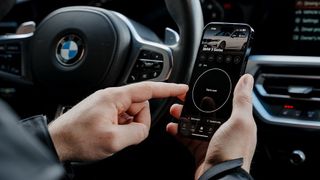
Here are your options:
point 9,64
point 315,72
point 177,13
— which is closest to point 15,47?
point 9,64

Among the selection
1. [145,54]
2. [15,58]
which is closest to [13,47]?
[15,58]

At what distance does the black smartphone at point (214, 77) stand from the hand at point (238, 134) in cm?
8

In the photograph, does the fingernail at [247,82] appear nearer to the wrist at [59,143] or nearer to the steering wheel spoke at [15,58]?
the wrist at [59,143]

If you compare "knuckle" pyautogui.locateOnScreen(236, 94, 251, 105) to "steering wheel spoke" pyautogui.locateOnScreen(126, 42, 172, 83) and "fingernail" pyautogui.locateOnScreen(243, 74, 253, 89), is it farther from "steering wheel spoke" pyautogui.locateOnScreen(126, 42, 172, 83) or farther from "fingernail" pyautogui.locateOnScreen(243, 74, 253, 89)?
"steering wheel spoke" pyautogui.locateOnScreen(126, 42, 172, 83)

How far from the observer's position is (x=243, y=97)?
3.05 feet

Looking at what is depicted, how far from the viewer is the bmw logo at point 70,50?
125cm

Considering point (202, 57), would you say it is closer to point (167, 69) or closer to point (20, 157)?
point (167, 69)

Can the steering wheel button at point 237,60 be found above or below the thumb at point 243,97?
above

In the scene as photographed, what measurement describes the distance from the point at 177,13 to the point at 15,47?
1.49ft

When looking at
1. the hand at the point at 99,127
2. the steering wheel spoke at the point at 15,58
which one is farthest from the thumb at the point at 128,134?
the steering wheel spoke at the point at 15,58

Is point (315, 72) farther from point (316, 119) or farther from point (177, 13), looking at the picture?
point (177, 13)

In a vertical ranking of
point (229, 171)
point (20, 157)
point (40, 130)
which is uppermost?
point (20, 157)

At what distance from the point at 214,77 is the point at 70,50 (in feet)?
1.21

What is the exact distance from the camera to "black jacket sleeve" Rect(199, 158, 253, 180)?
862 mm
